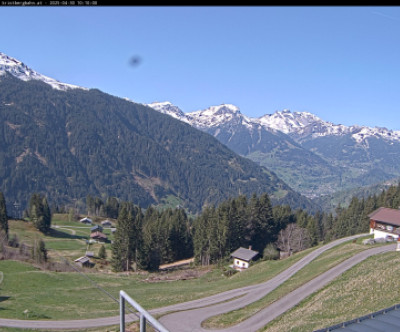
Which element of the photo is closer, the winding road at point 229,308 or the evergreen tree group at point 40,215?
the winding road at point 229,308

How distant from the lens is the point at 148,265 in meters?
66.6

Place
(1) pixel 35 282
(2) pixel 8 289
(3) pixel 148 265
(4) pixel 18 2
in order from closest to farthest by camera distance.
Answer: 1. (4) pixel 18 2
2. (2) pixel 8 289
3. (1) pixel 35 282
4. (3) pixel 148 265

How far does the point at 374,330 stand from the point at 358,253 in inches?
1218

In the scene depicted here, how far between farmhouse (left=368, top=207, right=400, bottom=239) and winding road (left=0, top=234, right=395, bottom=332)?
33.8ft

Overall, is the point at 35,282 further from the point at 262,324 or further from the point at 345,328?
the point at 345,328

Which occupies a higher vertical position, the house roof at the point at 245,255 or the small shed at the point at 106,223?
the house roof at the point at 245,255

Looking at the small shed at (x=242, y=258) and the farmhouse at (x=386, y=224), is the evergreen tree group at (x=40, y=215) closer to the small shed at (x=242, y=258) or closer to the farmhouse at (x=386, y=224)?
the small shed at (x=242, y=258)

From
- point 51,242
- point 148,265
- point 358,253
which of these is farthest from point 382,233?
point 51,242

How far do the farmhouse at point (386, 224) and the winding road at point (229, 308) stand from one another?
10.3 meters

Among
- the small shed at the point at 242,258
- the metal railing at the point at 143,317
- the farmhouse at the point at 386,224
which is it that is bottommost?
the small shed at the point at 242,258

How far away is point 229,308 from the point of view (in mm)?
33156

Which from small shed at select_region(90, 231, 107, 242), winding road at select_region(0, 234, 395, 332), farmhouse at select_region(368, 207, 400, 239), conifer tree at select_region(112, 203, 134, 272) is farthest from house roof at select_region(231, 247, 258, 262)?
small shed at select_region(90, 231, 107, 242)

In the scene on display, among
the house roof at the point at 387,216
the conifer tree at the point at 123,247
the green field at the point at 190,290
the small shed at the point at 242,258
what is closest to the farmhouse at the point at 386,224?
the house roof at the point at 387,216

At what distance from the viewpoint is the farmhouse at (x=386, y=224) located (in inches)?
2051
